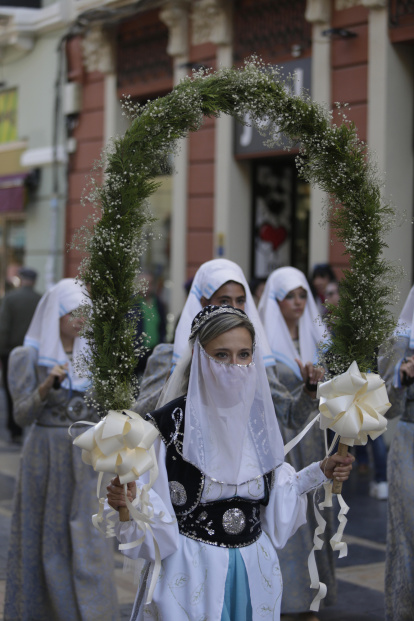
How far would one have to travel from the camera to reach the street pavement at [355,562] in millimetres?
5375

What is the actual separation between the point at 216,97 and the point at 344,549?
1.55m

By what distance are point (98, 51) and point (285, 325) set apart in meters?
9.66

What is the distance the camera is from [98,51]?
14.1 m

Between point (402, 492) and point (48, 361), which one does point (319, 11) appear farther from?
point (402, 492)

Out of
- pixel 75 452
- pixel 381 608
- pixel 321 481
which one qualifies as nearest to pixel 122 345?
pixel 321 481

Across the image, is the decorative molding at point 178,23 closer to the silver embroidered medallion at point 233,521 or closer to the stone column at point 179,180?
the stone column at point 179,180

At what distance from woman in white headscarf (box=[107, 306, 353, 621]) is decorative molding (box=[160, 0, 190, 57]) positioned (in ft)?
32.3

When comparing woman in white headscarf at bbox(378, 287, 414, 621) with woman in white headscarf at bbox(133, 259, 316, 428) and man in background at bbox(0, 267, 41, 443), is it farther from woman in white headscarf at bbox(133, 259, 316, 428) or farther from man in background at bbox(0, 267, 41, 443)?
man in background at bbox(0, 267, 41, 443)

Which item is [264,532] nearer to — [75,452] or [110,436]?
[110,436]

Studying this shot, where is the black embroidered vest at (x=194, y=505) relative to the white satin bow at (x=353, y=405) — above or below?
below

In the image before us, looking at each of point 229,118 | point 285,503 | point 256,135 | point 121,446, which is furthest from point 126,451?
point 229,118

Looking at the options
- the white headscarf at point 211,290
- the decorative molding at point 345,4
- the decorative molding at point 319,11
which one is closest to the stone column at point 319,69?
the decorative molding at point 319,11

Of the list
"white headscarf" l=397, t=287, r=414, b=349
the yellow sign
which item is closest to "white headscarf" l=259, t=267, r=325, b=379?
"white headscarf" l=397, t=287, r=414, b=349

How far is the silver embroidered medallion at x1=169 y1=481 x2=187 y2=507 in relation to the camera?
307cm
